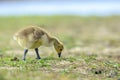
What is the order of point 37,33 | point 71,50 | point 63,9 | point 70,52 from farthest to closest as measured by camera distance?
1. point 63,9
2. point 71,50
3. point 70,52
4. point 37,33

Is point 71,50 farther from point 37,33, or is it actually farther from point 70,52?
point 37,33

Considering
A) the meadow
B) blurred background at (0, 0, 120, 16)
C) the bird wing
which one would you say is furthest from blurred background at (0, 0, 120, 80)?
blurred background at (0, 0, 120, 16)

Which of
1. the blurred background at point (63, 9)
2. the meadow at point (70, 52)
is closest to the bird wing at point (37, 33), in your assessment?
→ the meadow at point (70, 52)

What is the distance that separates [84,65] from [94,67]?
0.32m

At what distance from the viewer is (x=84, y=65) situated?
10.8 meters

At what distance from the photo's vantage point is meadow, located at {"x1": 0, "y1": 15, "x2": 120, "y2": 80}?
9.84m

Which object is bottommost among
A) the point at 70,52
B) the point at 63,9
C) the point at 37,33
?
the point at 70,52

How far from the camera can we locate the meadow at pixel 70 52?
984 cm

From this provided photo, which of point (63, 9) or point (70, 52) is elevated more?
point (63, 9)

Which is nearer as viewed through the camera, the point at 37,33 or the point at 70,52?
the point at 37,33

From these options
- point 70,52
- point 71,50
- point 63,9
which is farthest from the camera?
point 63,9

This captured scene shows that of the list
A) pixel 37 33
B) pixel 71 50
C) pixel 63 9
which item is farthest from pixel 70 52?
pixel 63 9

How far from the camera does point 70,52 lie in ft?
48.2

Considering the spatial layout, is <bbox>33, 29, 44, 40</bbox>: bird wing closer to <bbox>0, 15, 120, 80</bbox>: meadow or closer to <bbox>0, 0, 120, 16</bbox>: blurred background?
<bbox>0, 15, 120, 80</bbox>: meadow
